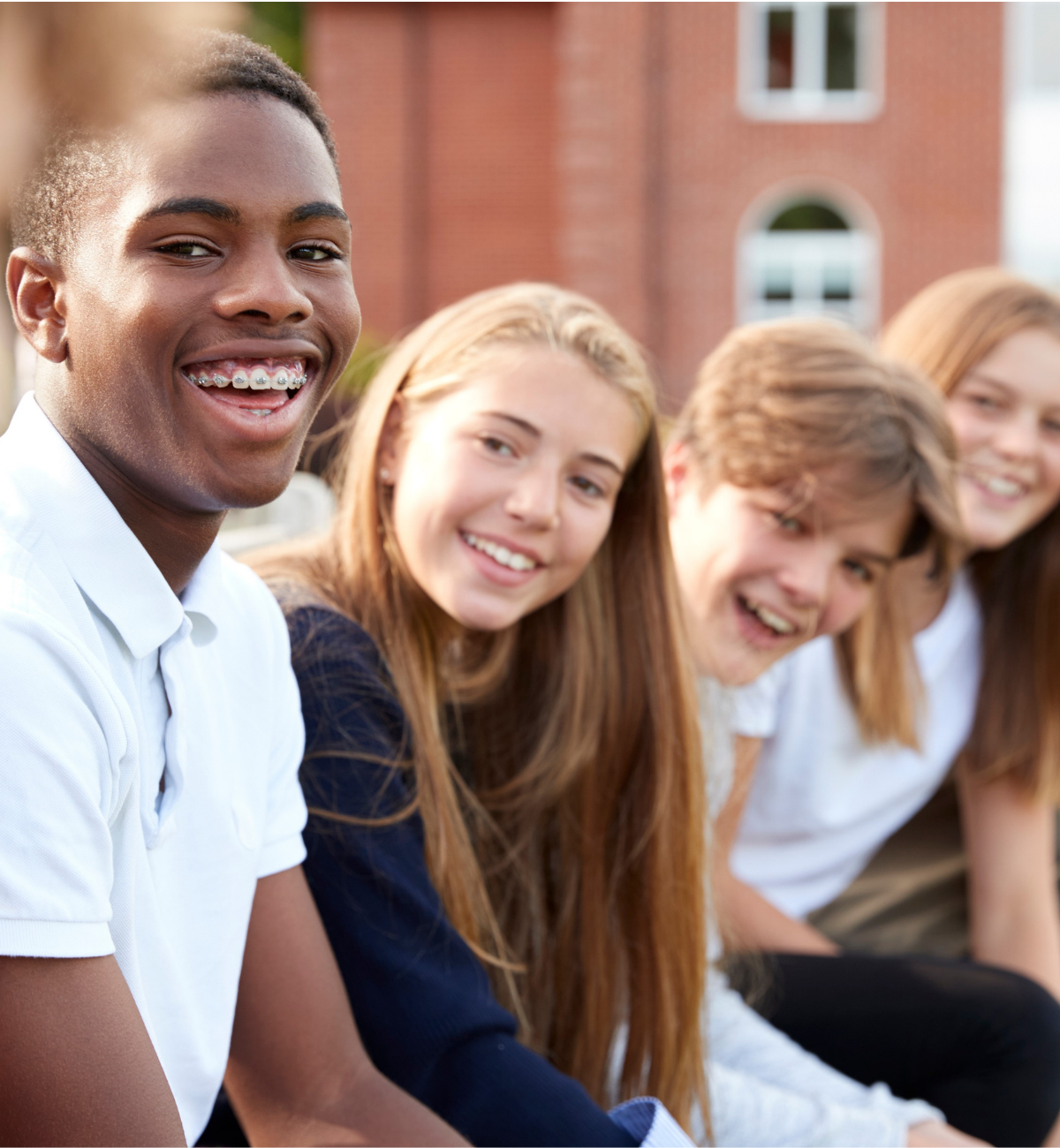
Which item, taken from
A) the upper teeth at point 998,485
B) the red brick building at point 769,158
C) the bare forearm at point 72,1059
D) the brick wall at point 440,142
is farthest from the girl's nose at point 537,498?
the brick wall at point 440,142

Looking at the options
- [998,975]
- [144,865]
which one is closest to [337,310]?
[144,865]

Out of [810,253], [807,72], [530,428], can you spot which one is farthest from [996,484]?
[807,72]

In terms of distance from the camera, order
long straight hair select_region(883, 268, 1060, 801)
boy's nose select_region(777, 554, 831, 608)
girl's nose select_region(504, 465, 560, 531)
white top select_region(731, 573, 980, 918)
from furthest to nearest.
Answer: long straight hair select_region(883, 268, 1060, 801)
white top select_region(731, 573, 980, 918)
boy's nose select_region(777, 554, 831, 608)
girl's nose select_region(504, 465, 560, 531)

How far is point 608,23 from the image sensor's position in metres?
14.6

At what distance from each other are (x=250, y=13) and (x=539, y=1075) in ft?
4.68

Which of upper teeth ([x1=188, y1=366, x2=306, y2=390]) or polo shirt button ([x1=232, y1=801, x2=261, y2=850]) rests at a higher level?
upper teeth ([x1=188, y1=366, x2=306, y2=390])

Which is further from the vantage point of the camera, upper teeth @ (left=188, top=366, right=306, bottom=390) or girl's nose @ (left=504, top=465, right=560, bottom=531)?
girl's nose @ (left=504, top=465, right=560, bottom=531)

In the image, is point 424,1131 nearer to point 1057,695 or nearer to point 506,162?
point 1057,695

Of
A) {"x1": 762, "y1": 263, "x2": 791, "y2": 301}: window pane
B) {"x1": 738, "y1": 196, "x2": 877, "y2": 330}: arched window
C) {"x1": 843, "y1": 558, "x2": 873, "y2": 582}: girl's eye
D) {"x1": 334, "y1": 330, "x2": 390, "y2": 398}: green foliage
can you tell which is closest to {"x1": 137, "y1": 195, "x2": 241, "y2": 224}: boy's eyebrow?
{"x1": 334, "y1": 330, "x2": 390, "y2": 398}: green foliage

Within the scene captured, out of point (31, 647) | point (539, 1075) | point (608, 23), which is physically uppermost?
point (608, 23)

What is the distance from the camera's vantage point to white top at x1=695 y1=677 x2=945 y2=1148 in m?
1.81

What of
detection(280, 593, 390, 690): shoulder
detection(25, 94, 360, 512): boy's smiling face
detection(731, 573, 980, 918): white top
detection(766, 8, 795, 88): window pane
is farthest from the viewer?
detection(766, 8, 795, 88): window pane

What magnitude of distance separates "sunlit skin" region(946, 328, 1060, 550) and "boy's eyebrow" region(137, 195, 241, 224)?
7.05ft

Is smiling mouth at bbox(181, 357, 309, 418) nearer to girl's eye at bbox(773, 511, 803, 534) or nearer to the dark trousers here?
girl's eye at bbox(773, 511, 803, 534)
